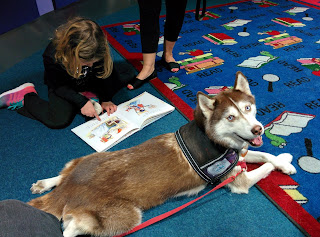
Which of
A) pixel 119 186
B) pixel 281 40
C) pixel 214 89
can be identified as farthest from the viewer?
pixel 281 40

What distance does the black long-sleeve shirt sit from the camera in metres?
2.26

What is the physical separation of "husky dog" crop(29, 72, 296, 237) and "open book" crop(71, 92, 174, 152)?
1.70ft

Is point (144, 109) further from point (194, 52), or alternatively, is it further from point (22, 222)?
point (22, 222)

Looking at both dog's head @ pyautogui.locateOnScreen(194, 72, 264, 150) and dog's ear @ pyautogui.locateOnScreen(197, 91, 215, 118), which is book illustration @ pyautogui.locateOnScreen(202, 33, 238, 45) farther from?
dog's ear @ pyautogui.locateOnScreen(197, 91, 215, 118)

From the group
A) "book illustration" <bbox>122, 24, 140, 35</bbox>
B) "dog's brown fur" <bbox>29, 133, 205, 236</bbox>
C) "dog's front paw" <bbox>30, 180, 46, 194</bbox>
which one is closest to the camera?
"dog's brown fur" <bbox>29, 133, 205, 236</bbox>

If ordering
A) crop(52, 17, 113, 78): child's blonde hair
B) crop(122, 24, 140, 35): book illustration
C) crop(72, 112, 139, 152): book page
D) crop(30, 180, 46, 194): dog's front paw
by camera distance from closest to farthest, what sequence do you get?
crop(30, 180, 46, 194): dog's front paw
crop(52, 17, 113, 78): child's blonde hair
crop(72, 112, 139, 152): book page
crop(122, 24, 140, 35): book illustration

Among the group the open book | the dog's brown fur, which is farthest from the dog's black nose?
the open book

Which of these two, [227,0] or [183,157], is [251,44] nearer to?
[227,0]

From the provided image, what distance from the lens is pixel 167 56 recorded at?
3.18 m

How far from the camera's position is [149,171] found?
1.43m

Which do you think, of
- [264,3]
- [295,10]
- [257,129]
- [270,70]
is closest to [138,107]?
[257,129]

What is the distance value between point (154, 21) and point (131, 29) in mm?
1723

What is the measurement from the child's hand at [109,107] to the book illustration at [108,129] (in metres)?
0.10

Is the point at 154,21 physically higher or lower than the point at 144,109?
higher
